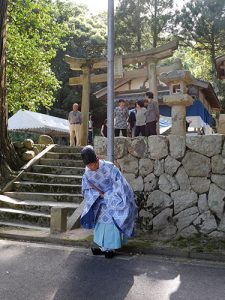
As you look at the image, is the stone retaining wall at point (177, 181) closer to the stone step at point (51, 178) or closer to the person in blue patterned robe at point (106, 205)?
the person in blue patterned robe at point (106, 205)

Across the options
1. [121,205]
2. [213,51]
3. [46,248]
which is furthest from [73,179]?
[213,51]

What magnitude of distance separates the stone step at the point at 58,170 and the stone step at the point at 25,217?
2.07 metres

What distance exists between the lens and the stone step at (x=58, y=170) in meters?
9.81

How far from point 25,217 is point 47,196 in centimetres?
106

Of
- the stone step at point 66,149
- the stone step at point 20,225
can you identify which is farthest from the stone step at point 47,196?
the stone step at point 66,149

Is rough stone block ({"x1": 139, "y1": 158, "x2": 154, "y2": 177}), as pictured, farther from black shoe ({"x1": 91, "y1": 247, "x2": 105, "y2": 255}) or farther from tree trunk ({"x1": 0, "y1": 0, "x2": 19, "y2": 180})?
tree trunk ({"x1": 0, "y1": 0, "x2": 19, "y2": 180})

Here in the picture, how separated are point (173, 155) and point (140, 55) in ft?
20.2

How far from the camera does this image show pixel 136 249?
19.0 ft

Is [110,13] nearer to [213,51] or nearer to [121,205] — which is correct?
[121,205]

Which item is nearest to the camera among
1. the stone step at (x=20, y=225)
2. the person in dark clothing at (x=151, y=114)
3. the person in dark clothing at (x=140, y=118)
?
the stone step at (x=20, y=225)

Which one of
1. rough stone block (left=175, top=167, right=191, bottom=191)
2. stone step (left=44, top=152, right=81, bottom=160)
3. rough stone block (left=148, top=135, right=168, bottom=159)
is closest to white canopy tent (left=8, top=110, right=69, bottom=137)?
stone step (left=44, top=152, right=81, bottom=160)

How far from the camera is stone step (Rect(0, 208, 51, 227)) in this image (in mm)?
7453

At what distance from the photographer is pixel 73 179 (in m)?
9.19

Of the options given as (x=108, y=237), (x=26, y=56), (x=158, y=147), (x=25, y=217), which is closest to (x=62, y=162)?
(x=25, y=217)
